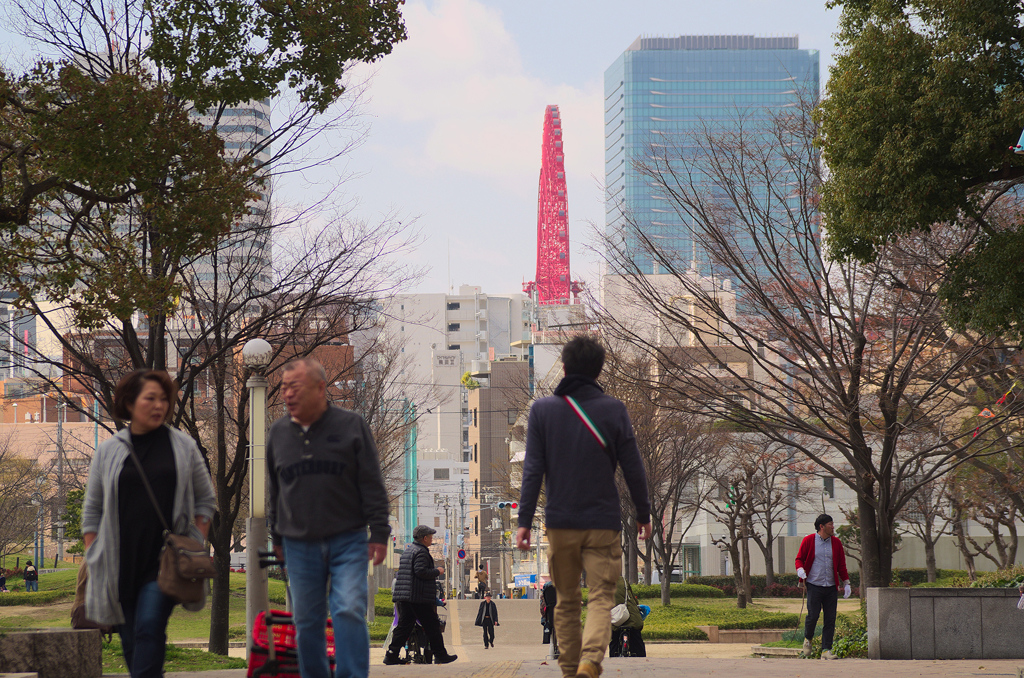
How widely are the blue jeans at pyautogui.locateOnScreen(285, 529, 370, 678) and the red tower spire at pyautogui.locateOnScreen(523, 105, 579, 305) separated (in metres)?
128

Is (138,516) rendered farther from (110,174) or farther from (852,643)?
(852,643)

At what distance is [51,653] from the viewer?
313 inches

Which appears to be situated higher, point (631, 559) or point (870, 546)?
point (870, 546)

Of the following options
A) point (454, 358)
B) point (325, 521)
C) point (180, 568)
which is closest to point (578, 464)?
point (325, 521)

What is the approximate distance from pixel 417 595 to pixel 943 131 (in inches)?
285

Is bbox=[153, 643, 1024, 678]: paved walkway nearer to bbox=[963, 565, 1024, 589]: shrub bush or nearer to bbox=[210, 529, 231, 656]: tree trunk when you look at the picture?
bbox=[963, 565, 1024, 589]: shrub bush

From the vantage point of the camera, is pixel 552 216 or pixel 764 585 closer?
pixel 764 585

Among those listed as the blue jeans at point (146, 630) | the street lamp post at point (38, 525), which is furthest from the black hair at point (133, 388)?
the street lamp post at point (38, 525)

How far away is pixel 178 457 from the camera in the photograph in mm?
4727

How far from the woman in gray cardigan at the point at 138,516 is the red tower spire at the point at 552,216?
128 m

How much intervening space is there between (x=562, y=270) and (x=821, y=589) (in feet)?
412

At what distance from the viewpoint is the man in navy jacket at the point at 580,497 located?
5.36 m

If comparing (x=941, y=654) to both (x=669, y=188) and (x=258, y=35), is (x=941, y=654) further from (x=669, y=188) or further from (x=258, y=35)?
(x=258, y=35)

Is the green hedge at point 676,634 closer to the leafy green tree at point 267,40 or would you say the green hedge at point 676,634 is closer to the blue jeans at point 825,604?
the blue jeans at point 825,604
